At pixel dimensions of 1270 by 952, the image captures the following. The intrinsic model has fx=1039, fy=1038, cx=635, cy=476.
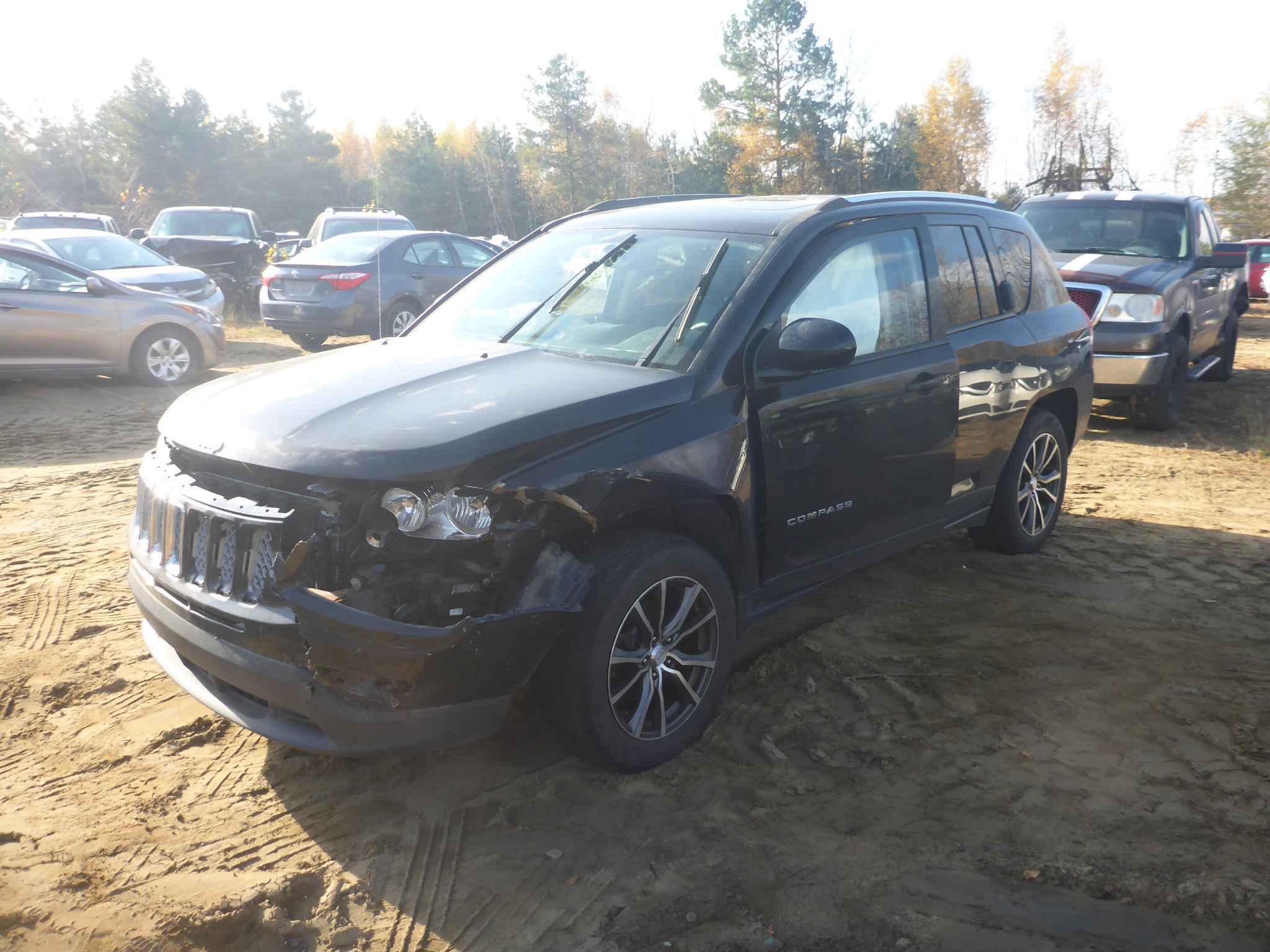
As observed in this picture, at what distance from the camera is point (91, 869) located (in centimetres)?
305

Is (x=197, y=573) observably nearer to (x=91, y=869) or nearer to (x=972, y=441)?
(x=91, y=869)

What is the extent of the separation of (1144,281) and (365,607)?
28.6ft

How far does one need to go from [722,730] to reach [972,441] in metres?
2.04

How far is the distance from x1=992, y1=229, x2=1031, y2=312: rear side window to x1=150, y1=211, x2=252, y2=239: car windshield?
17.1 m

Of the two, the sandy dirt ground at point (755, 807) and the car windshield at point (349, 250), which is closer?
the sandy dirt ground at point (755, 807)

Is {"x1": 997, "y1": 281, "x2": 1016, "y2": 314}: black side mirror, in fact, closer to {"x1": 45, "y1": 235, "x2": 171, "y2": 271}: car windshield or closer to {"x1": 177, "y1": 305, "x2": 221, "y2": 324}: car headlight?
{"x1": 177, "y1": 305, "x2": 221, "y2": 324}: car headlight

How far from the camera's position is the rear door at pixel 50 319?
1060 centimetres

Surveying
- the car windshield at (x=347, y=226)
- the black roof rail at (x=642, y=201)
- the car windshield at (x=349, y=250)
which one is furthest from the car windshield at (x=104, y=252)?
the black roof rail at (x=642, y=201)

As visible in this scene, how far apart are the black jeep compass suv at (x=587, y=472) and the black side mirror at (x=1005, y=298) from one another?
11cm

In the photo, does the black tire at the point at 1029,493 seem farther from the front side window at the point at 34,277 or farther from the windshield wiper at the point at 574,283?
the front side window at the point at 34,277

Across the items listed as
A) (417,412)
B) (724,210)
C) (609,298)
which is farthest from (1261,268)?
(417,412)

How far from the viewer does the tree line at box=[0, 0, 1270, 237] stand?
47.8 meters

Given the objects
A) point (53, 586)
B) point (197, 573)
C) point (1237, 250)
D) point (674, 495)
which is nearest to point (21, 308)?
point (53, 586)

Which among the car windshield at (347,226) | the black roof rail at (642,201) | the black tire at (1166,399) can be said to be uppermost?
the car windshield at (347,226)
